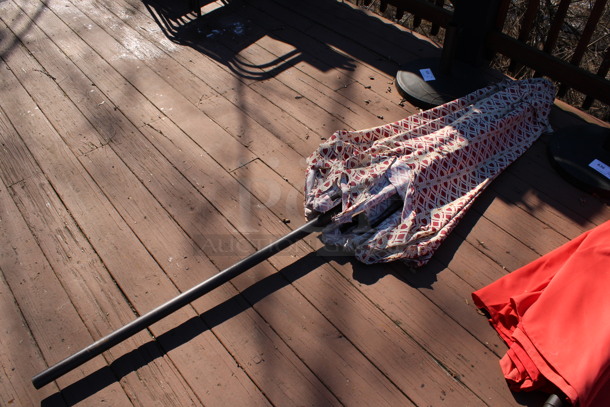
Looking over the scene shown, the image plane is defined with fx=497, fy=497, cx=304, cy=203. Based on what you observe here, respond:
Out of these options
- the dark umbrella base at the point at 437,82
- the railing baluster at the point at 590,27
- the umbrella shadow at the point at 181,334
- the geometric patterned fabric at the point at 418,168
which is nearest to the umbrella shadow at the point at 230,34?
the dark umbrella base at the point at 437,82

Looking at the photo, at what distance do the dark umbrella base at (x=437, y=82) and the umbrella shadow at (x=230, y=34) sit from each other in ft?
1.38

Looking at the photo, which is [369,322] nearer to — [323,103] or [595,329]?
[595,329]

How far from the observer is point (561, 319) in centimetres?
167

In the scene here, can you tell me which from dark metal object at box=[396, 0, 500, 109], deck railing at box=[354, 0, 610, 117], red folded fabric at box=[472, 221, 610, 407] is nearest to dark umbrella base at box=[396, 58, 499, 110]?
dark metal object at box=[396, 0, 500, 109]

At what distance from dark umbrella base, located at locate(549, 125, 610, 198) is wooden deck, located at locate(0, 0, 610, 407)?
0.20ft

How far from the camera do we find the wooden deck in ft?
5.67

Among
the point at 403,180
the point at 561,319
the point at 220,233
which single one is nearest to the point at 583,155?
the point at 403,180

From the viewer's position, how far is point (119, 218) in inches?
89.0

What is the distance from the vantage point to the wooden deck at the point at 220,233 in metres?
1.73

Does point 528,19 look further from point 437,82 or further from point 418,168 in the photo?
point 418,168

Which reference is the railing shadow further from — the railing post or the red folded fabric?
the red folded fabric

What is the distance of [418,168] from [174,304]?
3.86ft

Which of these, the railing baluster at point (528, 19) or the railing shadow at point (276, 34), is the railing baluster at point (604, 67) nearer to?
the railing baluster at point (528, 19)

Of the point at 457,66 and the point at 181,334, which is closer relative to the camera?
the point at 181,334
